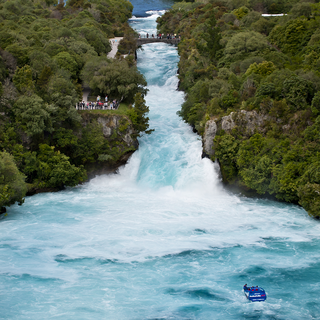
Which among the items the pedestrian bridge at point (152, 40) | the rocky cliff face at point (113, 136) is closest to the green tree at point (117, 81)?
the rocky cliff face at point (113, 136)

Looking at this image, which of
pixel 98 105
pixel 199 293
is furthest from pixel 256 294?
pixel 98 105

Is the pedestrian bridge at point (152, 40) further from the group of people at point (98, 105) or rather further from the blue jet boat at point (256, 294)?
the blue jet boat at point (256, 294)

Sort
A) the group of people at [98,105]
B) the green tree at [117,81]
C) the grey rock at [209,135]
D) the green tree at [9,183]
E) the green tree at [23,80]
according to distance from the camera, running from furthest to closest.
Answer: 1. the green tree at [117,81]
2. the group of people at [98,105]
3. the green tree at [23,80]
4. the grey rock at [209,135]
5. the green tree at [9,183]

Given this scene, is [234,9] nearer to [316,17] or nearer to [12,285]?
[316,17]

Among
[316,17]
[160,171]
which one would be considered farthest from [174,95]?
[316,17]

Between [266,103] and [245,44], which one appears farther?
[245,44]

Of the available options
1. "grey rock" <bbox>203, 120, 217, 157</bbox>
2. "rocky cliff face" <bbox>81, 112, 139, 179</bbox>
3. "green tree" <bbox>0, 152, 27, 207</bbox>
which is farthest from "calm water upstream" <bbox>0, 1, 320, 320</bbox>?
"green tree" <bbox>0, 152, 27, 207</bbox>

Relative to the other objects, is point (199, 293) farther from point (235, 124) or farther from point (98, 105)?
point (98, 105)
